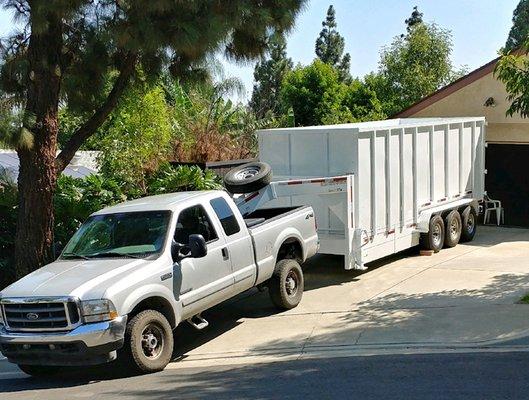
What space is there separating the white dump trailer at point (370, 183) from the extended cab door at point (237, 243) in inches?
56.4

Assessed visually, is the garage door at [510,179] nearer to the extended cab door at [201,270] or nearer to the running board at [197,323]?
the extended cab door at [201,270]

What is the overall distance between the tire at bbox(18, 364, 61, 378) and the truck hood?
97 centimetres

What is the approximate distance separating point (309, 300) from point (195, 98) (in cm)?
1413

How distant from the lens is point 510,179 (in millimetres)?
20234

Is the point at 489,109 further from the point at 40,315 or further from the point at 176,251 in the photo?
the point at 40,315

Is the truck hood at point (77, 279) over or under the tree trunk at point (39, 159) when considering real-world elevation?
under

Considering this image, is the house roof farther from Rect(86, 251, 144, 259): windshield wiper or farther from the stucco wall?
Rect(86, 251, 144, 259): windshield wiper

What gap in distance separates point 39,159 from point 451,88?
11207 millimetres

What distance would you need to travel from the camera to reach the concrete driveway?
981 cm

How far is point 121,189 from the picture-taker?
1681 cm

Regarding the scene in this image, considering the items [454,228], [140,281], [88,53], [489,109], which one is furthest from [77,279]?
[489,109]

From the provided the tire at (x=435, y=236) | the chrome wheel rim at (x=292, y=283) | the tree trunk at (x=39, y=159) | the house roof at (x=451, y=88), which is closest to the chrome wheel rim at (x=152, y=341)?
the chrome wheel rim at (x=292, y=283)

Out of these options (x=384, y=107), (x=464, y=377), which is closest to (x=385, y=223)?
(x=464, y=377)

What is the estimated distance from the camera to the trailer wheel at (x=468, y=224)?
17.3 metres
